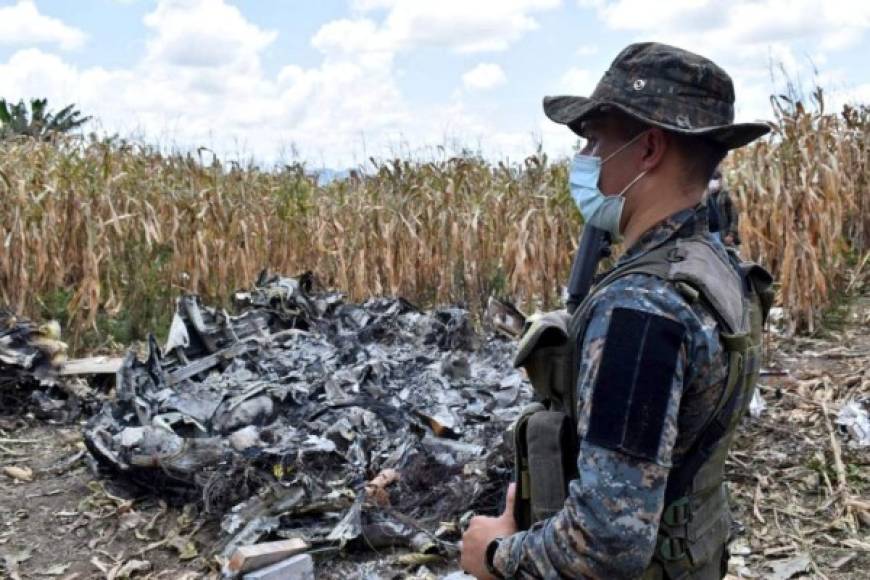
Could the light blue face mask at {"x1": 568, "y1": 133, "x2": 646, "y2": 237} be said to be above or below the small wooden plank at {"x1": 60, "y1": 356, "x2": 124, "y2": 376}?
above

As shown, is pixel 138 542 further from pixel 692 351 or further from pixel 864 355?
pixel 864 355

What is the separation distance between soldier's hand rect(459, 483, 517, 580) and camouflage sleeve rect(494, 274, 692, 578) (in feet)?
0.72

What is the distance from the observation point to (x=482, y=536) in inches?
63.7

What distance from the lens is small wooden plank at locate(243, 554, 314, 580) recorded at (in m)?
3.20

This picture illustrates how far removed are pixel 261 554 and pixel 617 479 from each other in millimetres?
2282

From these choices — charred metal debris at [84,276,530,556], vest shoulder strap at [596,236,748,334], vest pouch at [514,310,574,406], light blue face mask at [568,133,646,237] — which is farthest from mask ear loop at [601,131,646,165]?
charred metal debris at [84,276,530,556]

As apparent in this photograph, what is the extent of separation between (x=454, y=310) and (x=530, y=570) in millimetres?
4766

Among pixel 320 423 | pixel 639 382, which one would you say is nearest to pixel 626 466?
pixel 639 382

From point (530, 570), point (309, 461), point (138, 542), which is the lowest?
point (138, 542)

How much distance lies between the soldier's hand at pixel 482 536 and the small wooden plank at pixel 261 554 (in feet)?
5.96

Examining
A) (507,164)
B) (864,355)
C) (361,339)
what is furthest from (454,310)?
(864,355)

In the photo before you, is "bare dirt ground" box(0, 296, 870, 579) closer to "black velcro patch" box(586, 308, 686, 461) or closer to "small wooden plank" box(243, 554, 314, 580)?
"small wooden plank" box(243, 554, 314, 580)

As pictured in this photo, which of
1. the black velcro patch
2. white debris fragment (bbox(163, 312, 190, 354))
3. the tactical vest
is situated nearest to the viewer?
the black velcro patch

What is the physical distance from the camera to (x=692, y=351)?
53.1 inches
